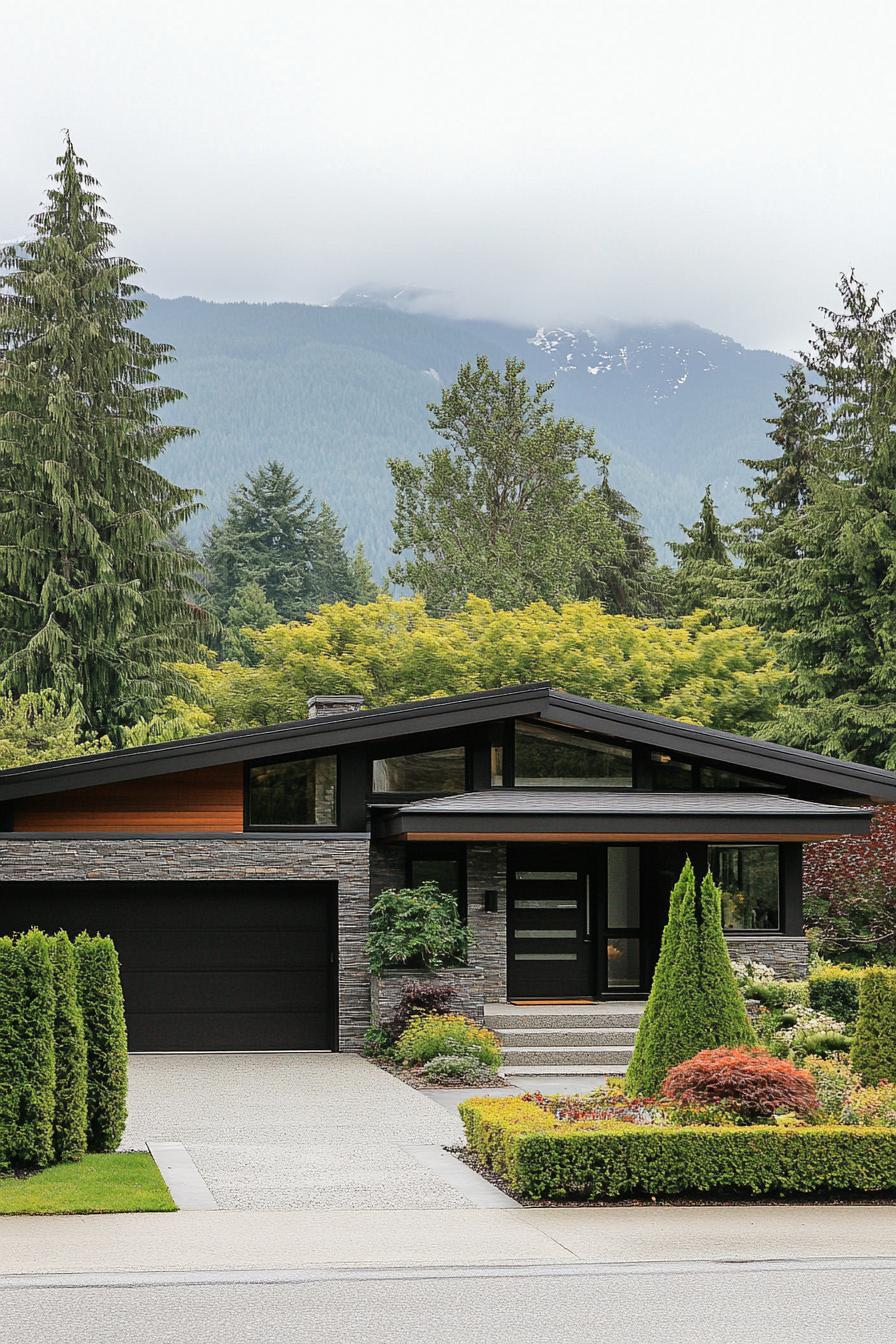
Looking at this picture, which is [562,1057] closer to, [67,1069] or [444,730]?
[444,730]

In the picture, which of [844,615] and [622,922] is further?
[844,615]

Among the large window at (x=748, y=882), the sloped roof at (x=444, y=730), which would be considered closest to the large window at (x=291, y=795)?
the sloped roof at (x=444, y=730)

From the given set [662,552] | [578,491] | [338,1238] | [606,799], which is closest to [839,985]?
[606,799]

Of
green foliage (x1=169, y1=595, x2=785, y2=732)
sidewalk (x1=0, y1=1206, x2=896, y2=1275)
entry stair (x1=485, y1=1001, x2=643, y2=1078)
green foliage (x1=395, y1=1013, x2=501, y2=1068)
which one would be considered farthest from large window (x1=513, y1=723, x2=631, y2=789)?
green foliage (x1=169, y1=595, x2=785, y2=732)

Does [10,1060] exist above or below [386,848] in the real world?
below

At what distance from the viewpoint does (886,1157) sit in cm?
1130

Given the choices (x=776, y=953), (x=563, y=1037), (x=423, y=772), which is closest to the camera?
(x=563, y=1037)

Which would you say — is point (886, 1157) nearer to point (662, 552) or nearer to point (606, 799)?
point (606, 799)

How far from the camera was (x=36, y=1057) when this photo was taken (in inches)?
456

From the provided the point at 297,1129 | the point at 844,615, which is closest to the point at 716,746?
the point at 297,1129

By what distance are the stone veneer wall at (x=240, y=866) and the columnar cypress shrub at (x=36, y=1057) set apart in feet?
28.7

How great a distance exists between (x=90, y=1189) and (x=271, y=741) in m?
9.97

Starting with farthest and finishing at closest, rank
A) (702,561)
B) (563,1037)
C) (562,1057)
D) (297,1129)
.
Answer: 1. (702,561)
2. (563,1037)
3. (562,1057)
4. (297,1129)

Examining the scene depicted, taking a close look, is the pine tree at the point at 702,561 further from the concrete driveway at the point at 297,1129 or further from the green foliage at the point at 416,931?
the concrete driveway at the point at 297,1129
